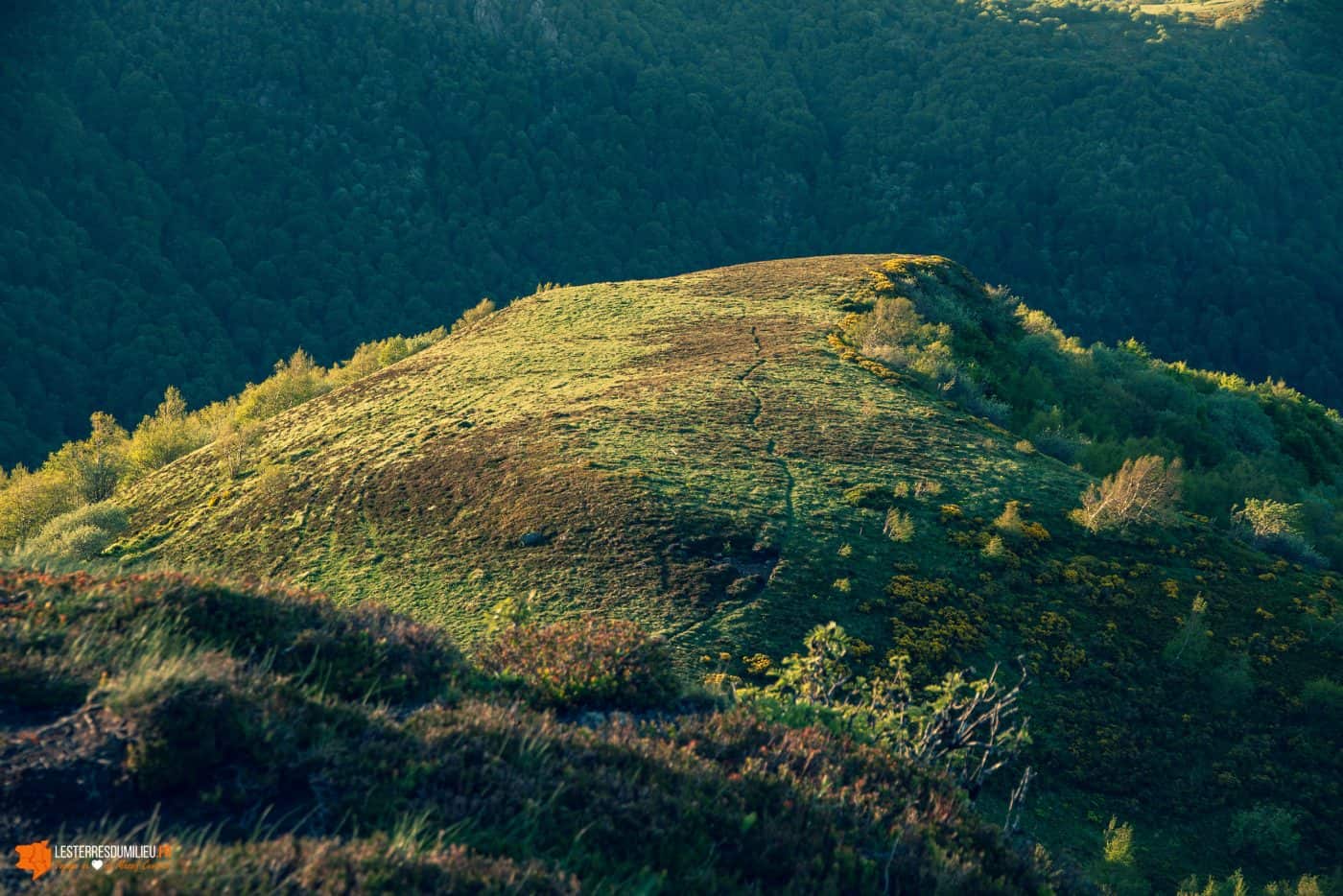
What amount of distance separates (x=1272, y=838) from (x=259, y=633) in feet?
53.5

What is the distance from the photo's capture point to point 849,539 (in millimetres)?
22219

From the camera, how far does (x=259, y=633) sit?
960cm

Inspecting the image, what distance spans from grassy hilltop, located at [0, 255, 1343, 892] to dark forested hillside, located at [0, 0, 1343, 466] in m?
89.5

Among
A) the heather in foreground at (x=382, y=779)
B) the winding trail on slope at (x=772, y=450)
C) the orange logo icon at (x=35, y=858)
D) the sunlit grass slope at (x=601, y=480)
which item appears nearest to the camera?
the orange logo icon at (x=35, y=858)

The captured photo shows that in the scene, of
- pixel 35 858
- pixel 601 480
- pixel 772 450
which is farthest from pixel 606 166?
pixel 35 858

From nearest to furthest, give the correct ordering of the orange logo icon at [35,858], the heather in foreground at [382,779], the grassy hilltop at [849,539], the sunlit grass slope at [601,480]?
the orange logo icon at [35,858], the heather in foreground at [382,779], the grassy hilltop at [849,539], the sunlit grass slope at [601,480]

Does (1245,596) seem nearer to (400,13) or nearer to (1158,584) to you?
(1158,584)

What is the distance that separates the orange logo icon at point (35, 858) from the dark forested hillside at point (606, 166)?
112590 millimetres

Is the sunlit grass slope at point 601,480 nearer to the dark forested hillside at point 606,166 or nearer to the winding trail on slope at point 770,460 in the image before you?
the winding trail on slope at point 770,460

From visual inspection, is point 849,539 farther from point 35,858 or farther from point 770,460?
point 35,858

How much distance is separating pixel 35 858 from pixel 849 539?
18.1 meters

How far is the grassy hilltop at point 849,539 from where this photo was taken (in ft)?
57.4

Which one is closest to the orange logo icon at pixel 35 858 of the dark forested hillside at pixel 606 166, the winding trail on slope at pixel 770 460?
the winding trail on slope at pixel 770 460

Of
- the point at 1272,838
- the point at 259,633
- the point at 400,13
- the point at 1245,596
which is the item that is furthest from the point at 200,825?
the point at 400,13
